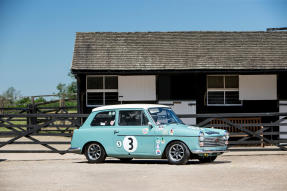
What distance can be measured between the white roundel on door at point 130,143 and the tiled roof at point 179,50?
1040 centimetres

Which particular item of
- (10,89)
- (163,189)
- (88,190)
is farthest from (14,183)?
(10,89)

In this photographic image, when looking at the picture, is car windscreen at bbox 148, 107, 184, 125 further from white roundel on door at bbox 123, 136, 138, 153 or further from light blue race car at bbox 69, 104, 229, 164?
white roundel on door at bbox 123, 136, 138, 153

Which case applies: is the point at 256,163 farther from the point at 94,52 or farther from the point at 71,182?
the point at 94,52

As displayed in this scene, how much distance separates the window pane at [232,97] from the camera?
26422 millimetres

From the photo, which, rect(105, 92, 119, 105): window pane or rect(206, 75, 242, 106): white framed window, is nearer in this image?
rect(105, 92, 119, 105): window pane

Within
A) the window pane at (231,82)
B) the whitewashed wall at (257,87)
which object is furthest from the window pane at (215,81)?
the whitewashed wall at (257,87)

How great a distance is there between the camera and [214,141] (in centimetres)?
1452

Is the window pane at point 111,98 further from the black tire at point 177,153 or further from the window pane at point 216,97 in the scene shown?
the black tire at point 177,153

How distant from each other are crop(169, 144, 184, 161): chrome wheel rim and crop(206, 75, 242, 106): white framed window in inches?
475

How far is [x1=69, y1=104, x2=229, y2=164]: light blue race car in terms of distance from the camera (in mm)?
14344

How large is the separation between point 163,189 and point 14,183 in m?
3.31

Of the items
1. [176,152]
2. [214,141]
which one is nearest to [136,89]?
[176,152]

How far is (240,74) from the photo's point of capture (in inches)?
1035

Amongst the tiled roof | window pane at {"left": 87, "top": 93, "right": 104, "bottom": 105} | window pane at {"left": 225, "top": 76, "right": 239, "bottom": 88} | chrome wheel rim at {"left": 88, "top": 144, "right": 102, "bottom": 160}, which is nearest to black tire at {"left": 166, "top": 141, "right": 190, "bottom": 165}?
chrome wheel rim at {"left": 88, "top": 144, "right": 102, "bottom": 160}
